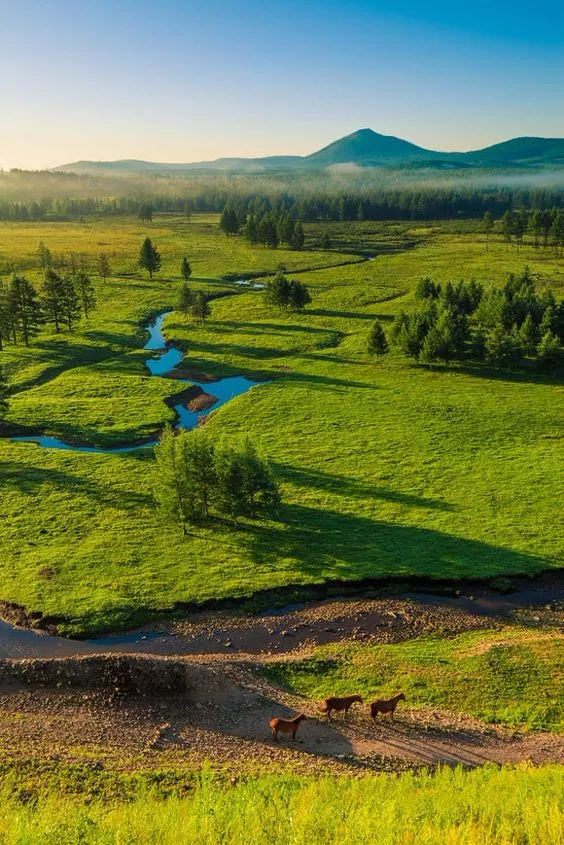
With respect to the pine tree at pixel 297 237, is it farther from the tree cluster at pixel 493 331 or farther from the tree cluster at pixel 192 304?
the tree cluster at pixel 493 331

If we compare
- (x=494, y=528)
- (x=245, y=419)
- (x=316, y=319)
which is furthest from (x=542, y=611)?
(x=316, y=319)

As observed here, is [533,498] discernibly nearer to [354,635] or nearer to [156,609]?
[354,635]

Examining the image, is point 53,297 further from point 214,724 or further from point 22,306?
point 214,724

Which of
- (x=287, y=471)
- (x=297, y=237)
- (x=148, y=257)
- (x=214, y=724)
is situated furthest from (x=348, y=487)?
(x=297, y=237)

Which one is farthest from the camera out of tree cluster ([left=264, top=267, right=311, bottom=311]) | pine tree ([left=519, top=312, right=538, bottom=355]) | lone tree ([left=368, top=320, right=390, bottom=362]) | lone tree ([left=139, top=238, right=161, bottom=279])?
lone tree ([left=139, top=238, right=161, bottom=279])

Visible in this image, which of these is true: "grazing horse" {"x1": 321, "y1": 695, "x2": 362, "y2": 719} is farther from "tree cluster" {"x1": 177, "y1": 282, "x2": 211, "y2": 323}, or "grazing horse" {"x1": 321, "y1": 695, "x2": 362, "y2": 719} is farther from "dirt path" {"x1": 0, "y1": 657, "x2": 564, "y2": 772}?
"tree cluster" {"x1": 177, "y1": 282, "x2": 211, "y2": 323}

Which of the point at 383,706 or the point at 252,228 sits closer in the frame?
the point at 383,706

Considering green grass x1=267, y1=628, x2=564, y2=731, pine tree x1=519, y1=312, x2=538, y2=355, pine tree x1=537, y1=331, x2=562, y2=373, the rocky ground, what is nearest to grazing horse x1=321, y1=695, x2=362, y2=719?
the rocky ground
